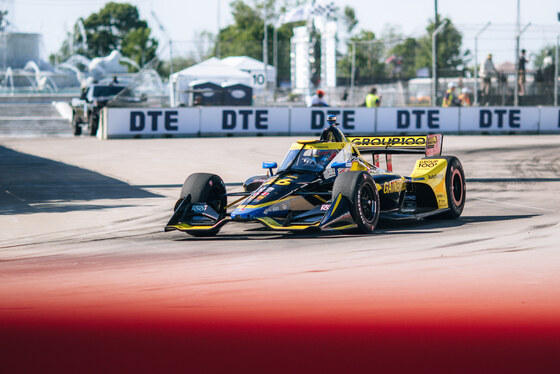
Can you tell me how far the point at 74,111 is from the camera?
112ft

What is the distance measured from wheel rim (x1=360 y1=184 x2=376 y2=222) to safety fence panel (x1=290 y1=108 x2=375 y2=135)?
21.2 m

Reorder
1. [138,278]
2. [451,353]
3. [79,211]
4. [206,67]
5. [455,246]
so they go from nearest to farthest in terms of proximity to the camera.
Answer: [451,353], [138,278], [455,246], [79,211], [206,67]

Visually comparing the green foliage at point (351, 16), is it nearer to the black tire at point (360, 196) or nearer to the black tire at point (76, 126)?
the black tire at point (76, 126)

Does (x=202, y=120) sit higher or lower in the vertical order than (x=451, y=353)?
higher

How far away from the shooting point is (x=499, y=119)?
32.2 m

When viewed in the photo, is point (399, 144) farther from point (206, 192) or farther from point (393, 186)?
point (206, 192)

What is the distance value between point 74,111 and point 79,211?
22523 mm

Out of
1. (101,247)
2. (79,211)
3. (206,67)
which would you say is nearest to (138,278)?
(101,247)

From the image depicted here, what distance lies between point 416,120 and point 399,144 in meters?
20.1

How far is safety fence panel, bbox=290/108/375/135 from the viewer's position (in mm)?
30984

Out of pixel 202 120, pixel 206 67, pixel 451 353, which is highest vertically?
pixel 206 67

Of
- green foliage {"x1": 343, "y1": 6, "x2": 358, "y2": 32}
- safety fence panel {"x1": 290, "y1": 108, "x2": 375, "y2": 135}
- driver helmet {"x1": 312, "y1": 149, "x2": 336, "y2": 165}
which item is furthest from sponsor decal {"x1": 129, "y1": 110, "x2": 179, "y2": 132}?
green foliage {"x1": 343, "y1": 6, "x2": 358, "y2": 32}

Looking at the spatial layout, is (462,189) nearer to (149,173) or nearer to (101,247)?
(101,247)

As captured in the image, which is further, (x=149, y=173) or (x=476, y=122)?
(x=476, y=122)
